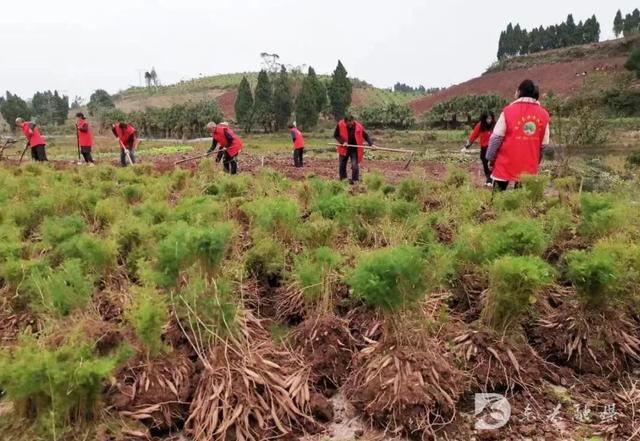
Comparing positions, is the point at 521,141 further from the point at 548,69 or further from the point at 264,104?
the point at 548,69

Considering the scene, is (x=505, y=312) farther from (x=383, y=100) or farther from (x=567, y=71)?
(x=383, y=100)

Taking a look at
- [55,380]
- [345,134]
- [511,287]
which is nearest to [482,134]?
[345,134]

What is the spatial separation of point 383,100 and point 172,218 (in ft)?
286

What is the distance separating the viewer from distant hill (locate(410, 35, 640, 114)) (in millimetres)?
61312

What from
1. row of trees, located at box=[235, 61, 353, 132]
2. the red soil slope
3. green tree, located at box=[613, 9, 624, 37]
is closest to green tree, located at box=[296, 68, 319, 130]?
row of trees, located at box=[235, 61, 353, 132]

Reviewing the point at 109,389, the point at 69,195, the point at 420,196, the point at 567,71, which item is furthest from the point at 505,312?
the point at 567,71

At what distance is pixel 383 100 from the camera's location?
294 ft

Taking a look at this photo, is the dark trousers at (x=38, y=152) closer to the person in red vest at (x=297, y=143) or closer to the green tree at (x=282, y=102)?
the person in red vest at (x=297, y=143)

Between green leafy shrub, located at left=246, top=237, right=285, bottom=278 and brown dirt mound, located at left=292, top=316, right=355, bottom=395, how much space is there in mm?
1024

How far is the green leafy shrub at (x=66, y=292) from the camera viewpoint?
358 centimetres

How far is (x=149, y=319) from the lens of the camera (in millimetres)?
3066

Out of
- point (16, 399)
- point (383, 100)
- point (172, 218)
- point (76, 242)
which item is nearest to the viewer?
point (16, 399)

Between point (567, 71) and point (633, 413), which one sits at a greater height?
point (567, 71)

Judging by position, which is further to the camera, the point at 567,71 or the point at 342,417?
the point at 567,71
